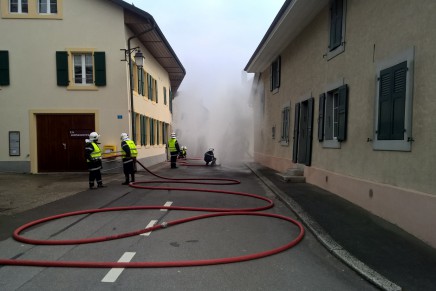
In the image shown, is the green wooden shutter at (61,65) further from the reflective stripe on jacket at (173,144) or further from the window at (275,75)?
the window at (275,75)

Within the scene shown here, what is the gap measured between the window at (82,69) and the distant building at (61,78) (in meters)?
0.04

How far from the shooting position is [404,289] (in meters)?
3.65

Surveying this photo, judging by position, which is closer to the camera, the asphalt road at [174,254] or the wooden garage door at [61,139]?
the asphalt road at [174,254]

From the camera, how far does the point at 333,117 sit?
10.0m

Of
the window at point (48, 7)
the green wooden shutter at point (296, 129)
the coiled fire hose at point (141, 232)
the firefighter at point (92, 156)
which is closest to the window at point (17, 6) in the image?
the window at point (48, 7)

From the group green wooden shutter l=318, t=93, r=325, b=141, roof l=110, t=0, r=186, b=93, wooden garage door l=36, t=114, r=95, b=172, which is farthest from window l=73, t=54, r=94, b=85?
green wooden shutter l=318, t=93, r=325, b=141

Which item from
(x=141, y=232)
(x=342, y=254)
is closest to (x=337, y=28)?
(x=342, y=254)

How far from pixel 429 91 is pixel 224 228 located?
13.0ft

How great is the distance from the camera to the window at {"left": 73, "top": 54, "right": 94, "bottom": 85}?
14820 mm

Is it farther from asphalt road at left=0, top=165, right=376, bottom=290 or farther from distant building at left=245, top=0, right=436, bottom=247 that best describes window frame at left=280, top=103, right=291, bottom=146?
asphalt road at left=0, top=165, right=376, bottom=290

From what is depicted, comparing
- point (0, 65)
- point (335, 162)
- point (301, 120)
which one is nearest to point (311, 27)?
point (301, 120)

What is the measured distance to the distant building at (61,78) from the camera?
47.6ft

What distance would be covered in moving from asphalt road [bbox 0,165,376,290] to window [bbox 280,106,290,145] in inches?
282

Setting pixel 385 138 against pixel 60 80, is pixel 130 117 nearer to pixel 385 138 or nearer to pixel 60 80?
pixel 60 80
